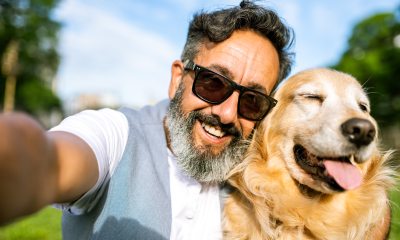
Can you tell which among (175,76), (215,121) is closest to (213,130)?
(215,121)

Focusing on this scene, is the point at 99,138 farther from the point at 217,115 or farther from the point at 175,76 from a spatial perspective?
the point at 175,76

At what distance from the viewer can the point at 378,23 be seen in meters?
46.3

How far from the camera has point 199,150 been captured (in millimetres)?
2900

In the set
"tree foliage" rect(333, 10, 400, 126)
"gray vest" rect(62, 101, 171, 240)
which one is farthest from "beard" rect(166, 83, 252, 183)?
"tree foliage" rect(333, 10, 400, 126)

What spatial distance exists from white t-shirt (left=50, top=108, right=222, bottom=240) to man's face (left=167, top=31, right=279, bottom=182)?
0.35ft

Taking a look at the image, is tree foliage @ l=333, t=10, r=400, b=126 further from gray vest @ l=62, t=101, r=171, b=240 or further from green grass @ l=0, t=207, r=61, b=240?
gray vest @ l=62, t=101, r=171, b=240

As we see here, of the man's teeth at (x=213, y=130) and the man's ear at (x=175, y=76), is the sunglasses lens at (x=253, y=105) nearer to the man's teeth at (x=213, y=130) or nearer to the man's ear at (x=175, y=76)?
the man's teeth at (x=213, y=130)

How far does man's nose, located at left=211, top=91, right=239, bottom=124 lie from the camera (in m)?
2.89

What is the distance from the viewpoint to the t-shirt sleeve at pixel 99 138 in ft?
6.31

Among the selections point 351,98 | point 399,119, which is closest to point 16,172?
point 351,98

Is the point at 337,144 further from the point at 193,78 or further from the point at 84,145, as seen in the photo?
the point at 84,145

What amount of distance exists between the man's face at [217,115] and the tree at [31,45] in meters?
34.3

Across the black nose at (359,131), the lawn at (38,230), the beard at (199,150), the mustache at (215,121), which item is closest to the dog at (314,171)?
the black nose at (359,131)

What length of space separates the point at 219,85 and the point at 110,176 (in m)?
1.05
